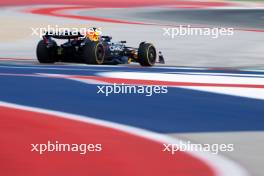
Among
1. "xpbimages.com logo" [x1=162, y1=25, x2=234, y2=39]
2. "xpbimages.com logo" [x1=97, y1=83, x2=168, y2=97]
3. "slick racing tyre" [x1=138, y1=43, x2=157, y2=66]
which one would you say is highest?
"xpbimages.com logo" [x1=97, y1=83, x2=168, y2=97]

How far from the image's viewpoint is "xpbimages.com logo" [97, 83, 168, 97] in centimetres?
1088

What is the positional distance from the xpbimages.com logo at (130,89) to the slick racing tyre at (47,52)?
453cm

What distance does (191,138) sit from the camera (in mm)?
7508

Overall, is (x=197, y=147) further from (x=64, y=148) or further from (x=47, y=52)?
(x=47, y=52)

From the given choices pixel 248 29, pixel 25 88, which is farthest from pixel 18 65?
pixel 248 29

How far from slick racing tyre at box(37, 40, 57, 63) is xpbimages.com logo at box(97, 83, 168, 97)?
4527mm

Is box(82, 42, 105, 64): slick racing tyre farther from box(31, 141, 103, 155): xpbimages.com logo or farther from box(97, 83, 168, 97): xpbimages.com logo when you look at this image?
box(31, 141, 103, 155): xpbimages.com logo

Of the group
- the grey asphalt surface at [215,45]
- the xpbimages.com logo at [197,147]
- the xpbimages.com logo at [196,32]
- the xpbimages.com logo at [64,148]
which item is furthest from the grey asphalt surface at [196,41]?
the xpbimages.com logo at [64,148]

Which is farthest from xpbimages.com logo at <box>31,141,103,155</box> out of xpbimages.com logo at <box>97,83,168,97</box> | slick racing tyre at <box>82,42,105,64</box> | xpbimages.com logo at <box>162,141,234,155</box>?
slick racing tyre at <box>82,42,105,64</box>

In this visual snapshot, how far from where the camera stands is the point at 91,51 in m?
15.4

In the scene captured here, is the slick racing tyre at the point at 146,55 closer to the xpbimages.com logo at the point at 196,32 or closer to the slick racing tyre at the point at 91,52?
the slick racing tyre at the point at 91,52

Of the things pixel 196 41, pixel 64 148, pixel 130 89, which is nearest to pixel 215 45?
pixel 196 41

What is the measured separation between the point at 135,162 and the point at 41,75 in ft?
22.4

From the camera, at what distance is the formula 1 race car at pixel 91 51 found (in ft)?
50.7
